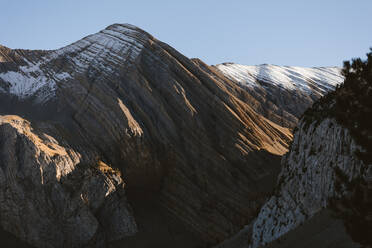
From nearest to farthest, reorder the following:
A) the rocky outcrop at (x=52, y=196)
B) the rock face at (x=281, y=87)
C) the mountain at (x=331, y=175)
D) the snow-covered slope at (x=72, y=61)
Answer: the mountain at (x=331, y=175) < the rocky outcrop at (x=52, y=196) < the snow-covered slope at (x=72, y=61) < the rock face at (x=281, y=87)

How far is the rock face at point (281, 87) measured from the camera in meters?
69.4

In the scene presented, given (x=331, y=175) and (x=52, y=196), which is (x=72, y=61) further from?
(x=331, y=175)

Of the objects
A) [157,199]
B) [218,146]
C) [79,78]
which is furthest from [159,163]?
[79,78]

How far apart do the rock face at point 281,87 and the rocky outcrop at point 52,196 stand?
31.3 m

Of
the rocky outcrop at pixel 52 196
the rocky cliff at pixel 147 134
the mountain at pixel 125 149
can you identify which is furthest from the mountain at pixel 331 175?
the rocky outcrop at pixel 52 196

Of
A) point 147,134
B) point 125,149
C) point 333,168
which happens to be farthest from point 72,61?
point 333,168

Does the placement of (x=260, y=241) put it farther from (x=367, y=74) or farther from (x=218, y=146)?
(x=218, y=146)

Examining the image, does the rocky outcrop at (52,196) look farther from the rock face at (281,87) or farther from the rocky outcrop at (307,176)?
the rock face at (281,87)

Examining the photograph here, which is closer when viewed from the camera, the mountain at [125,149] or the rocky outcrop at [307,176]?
the rocky outcrop at [307,176]

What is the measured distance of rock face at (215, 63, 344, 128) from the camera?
69.4 meters

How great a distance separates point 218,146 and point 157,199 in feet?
29.7

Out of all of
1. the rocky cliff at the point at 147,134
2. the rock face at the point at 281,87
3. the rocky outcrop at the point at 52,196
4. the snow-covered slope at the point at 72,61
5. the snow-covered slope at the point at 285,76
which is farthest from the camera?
the snow-covered slope at the point at 285,76

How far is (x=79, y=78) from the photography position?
173 feet

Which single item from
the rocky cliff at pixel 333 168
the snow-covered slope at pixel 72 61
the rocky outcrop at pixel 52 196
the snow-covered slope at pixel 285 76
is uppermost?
the snow-covered slope at pixel 285 76
